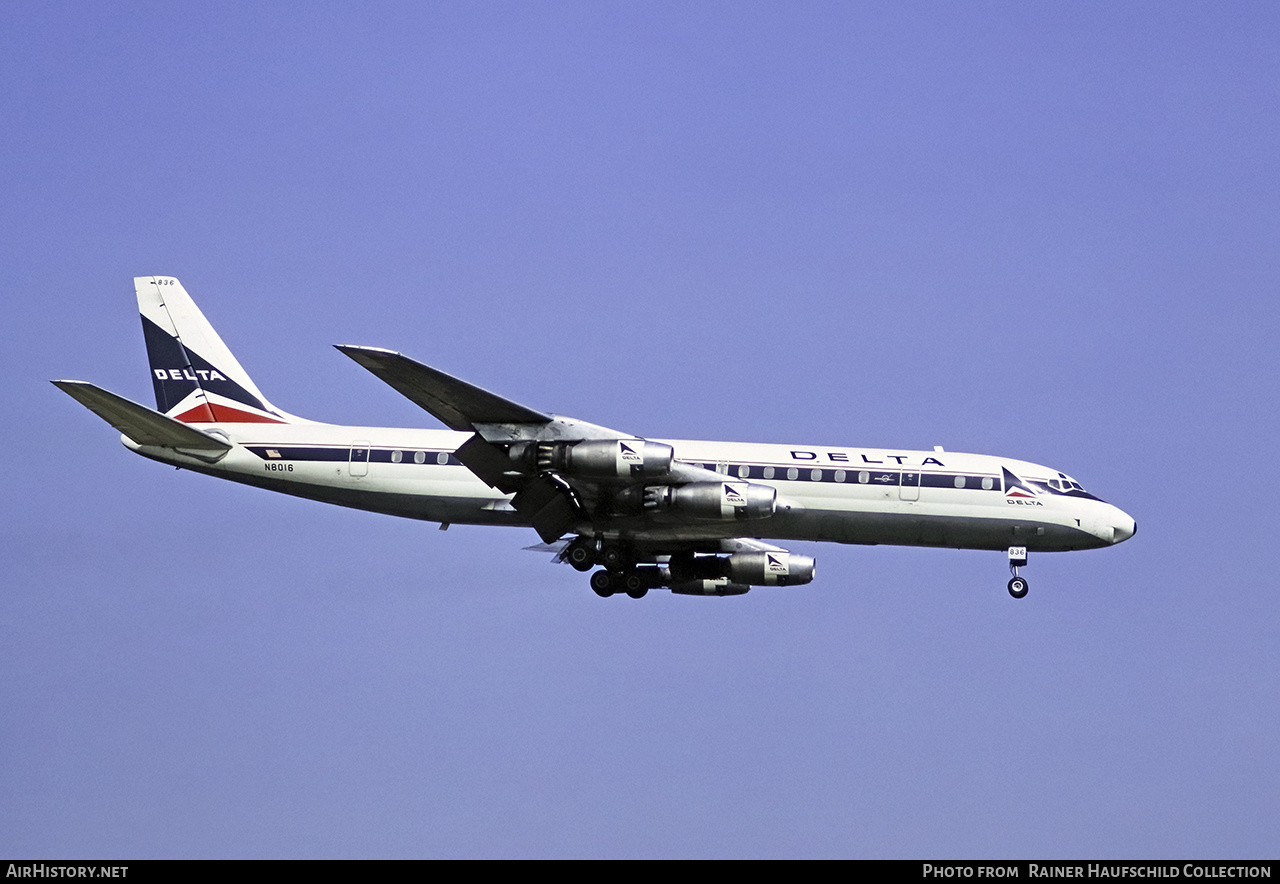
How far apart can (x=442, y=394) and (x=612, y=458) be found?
15.9 ft

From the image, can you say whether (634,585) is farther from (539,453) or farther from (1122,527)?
(1122,527)

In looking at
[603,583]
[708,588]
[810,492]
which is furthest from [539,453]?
[708,588]

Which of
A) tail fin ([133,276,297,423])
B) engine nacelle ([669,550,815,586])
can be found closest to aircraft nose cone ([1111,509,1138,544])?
engine nacelle ([669,550,815,586])

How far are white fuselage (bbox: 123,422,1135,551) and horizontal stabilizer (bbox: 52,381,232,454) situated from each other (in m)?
2.39

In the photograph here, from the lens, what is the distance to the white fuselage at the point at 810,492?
4500 centimetres

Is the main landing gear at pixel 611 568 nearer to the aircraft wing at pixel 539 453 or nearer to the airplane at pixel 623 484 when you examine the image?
the airplane at pixel 623 484

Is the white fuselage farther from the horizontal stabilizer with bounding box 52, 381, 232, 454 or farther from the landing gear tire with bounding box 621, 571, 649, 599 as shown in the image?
the horizontal stabilizer with bounding box 52, 381, 232, 454

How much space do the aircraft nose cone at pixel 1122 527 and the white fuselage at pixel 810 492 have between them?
4 cm

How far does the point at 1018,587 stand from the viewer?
45312 millimetres

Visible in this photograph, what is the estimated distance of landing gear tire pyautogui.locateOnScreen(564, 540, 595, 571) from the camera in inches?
1827
